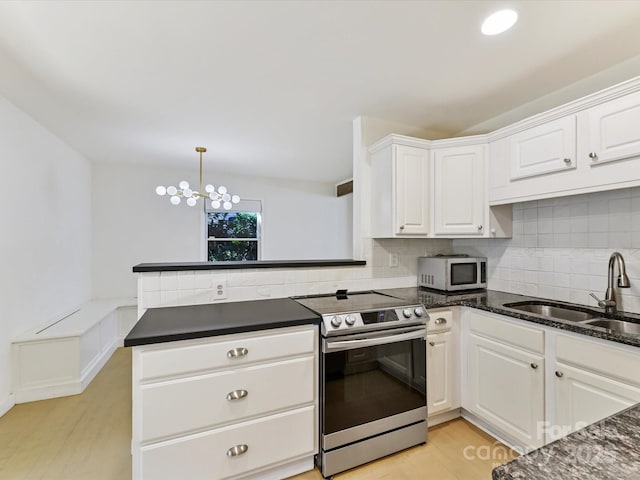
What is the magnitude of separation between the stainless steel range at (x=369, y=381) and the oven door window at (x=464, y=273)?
2.37ft

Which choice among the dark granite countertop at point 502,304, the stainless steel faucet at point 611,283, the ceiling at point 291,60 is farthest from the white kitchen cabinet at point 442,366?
the ceiling at point 291,60

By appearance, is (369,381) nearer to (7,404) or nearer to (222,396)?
(222,396)

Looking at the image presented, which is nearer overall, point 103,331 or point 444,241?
point 444,241

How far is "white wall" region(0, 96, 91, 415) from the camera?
2408 millimetres

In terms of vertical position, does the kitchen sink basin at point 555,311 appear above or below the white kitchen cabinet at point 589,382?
above

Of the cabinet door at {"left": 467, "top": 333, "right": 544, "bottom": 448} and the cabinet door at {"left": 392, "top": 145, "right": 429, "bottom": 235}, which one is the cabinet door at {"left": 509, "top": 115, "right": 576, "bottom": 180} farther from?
the cabinet door at {"left": 467, "top": 333, "right": 544, "bottom": 448}

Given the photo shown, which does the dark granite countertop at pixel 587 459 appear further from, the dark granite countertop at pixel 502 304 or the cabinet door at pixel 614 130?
the cabinet door at pixel 614 130

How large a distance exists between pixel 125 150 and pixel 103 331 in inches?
85.5

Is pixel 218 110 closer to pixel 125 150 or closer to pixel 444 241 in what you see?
pixel 125 150

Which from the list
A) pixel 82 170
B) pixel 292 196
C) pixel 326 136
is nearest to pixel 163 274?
pixel 326 136

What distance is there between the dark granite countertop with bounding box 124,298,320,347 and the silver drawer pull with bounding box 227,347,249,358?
10cm

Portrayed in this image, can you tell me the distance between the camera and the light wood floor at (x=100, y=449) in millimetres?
1735

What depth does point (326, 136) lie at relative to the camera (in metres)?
3.25

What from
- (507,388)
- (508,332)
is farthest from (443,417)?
(508,332)
